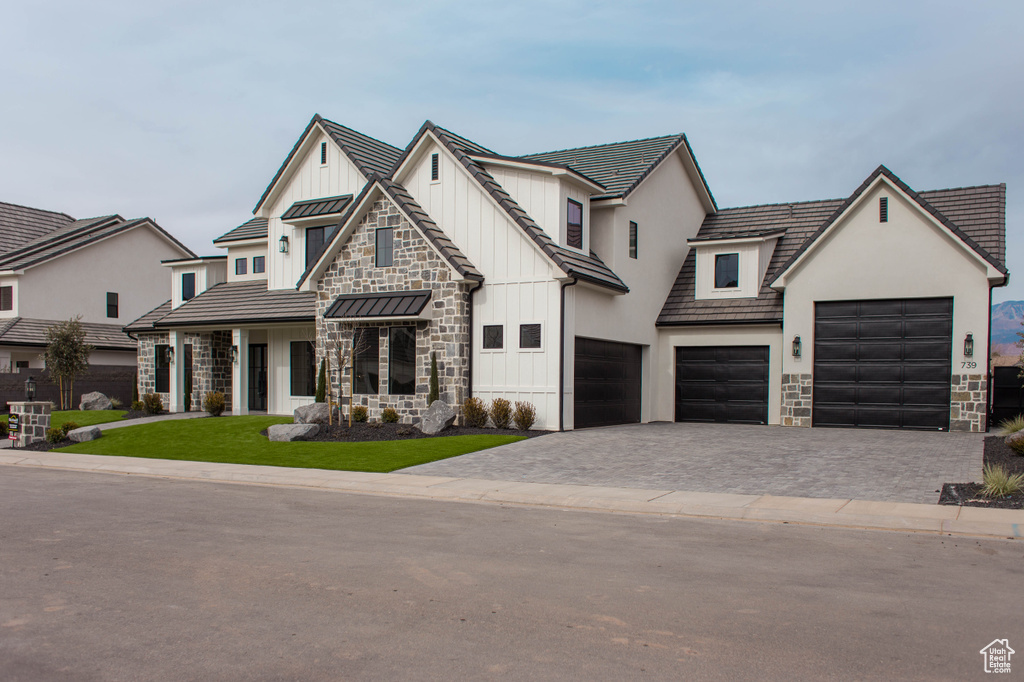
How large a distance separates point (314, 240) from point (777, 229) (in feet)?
51.5

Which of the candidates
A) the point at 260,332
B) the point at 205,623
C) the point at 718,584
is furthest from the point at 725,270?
the point at 205,623

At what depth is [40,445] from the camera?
22312 millimetres

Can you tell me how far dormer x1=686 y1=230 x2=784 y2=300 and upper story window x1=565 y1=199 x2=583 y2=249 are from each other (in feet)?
16.3

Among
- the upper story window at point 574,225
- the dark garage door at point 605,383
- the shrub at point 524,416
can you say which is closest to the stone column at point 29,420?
the shrub at point 524,416

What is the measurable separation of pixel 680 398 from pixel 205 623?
2236 centimetres

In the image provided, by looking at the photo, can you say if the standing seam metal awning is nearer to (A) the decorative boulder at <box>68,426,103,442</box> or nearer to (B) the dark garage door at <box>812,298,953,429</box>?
(A) the decorative boulder at <box>68,426,103,442</box>

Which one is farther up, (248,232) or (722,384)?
(248,232)

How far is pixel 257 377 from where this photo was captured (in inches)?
1214

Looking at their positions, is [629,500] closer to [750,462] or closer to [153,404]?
[750,462]

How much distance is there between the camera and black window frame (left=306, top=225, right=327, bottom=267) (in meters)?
28.1

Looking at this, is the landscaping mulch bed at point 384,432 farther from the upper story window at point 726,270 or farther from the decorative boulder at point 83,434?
A: the upper story window at point 726,270

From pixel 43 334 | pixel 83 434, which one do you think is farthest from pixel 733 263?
pixel 43 334

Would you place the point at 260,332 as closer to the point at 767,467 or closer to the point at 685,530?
the point at 767,467

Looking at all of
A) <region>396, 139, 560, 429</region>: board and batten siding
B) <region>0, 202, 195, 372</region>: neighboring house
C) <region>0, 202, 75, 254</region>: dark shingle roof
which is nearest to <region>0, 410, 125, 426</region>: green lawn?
<region>0, 202, 195, 372</region>: neighboring house
